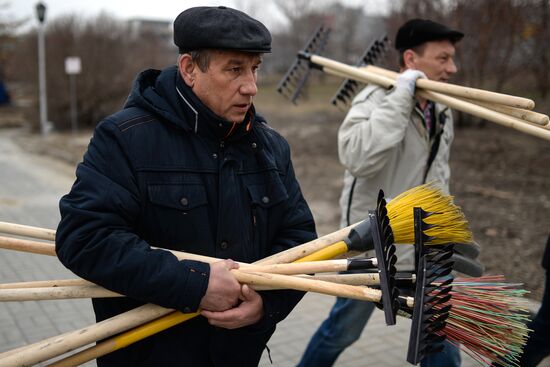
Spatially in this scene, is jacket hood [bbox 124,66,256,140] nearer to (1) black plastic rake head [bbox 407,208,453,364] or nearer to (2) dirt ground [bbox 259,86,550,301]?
(1) black plastic rake head [bbox 407,208,453,364]

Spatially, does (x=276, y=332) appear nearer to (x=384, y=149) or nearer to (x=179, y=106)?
(x=384, y=149)

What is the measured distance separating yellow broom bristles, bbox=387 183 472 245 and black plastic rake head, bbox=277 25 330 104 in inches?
79.9

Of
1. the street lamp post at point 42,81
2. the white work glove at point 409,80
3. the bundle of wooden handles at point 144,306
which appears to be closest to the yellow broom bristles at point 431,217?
the bundle of wooden handles at point 144,306

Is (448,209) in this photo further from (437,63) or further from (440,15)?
(440,15)

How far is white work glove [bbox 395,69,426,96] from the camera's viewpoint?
130 inches

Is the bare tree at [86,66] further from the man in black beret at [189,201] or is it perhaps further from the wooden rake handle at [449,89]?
the man in black beret at [189,201]

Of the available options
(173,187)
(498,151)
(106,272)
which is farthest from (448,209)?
(498,151)

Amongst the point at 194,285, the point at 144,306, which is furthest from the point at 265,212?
the point at 144,306

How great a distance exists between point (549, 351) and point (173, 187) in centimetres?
260

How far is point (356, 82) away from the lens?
13.9ft

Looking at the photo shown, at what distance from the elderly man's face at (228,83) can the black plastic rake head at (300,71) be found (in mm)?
2080

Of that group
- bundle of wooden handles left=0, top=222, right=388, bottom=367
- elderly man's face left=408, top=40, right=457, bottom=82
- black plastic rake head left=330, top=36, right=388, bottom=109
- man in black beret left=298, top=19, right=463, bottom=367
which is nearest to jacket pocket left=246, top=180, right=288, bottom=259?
bundle of wooden handles left=0, top=222, right=388, bottom=367

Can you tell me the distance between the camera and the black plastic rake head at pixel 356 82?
166 inches

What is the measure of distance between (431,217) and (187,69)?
105 cm
